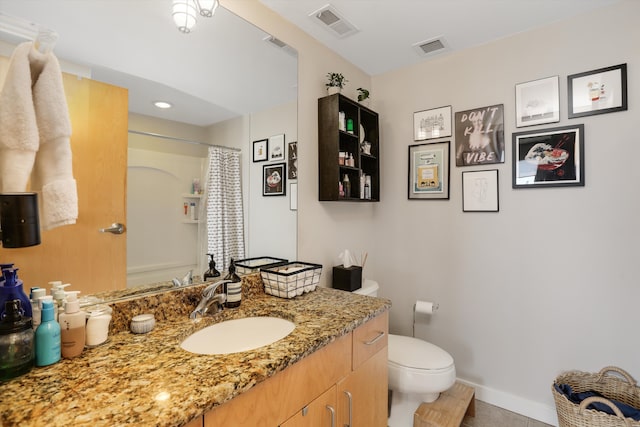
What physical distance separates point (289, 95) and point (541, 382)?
238 centimetres

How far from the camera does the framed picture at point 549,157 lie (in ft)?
6.00

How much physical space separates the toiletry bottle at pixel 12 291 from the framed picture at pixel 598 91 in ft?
8.64

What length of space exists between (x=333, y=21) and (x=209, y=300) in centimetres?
172

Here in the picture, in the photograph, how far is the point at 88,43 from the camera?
1076 millimetres

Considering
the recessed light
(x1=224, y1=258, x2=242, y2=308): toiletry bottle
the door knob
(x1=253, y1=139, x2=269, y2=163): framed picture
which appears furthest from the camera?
(x1=253, y1=139, x2=269, y2=163): framed picture

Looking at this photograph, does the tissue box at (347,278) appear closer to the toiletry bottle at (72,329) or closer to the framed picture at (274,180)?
the framed picture at (274,180)

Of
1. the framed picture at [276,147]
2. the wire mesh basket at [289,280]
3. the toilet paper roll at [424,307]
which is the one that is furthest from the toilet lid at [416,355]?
the framed picture at [276,147]

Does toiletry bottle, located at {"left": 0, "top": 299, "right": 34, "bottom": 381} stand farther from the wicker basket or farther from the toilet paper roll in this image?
the wicker basket

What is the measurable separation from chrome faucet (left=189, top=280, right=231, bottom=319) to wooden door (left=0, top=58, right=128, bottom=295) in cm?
29

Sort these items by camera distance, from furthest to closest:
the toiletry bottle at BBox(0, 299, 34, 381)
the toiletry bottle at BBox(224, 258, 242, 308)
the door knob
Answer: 1. the toiletry bottle at BBox(224, 258, 242, 308)
2. the door knob
3. the toiletry bottle at BBox(0, 299, 34, 381)

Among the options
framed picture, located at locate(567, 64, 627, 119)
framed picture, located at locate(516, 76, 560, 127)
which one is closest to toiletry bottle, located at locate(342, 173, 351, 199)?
framed picture, located at locate(516, 76, 560, 127)

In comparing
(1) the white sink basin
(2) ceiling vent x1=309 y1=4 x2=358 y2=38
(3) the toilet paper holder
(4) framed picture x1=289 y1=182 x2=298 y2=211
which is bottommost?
(3) the toilet paper holder

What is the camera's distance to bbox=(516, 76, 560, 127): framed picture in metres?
1.89

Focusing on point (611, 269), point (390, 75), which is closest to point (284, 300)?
point (611, 269)
